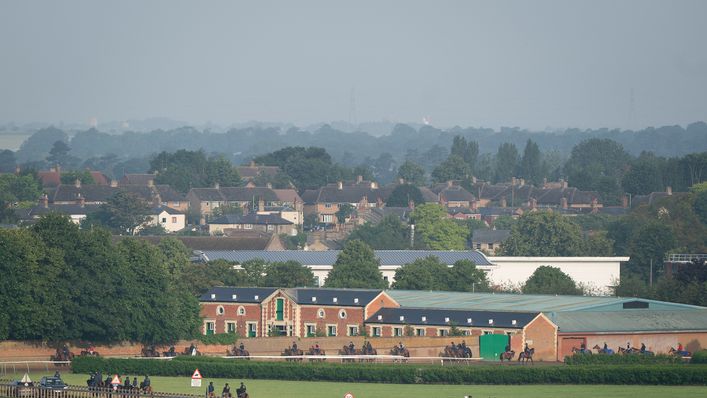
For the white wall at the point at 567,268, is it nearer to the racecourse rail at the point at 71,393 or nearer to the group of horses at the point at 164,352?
the group of horses at the point at 164,352

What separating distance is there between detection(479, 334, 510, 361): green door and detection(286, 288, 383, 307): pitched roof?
10.5 meters

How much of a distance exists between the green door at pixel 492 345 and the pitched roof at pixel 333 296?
34.5 ft

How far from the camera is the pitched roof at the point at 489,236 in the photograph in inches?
6988

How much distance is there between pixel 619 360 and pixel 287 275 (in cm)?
3447

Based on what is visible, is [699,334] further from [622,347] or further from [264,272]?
[264,272]

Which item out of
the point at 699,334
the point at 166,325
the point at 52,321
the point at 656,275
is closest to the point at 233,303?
the point at 166,325

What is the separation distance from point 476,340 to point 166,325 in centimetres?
1455

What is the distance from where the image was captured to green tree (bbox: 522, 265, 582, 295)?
109562 mm

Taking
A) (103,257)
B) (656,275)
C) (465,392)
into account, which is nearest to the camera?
(465,392)

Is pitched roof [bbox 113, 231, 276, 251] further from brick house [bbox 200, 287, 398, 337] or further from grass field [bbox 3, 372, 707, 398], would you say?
grass field [bbox 3, 372, 707, 398]

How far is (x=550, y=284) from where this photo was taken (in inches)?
4434

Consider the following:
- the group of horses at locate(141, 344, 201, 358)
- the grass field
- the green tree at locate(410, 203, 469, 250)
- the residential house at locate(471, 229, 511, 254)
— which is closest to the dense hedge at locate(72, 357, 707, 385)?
the grass field

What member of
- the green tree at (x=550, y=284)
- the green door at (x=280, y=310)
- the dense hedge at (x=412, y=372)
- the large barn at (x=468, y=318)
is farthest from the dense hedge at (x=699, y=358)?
the green tree at (x=550, y=284)

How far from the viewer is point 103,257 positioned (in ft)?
281
